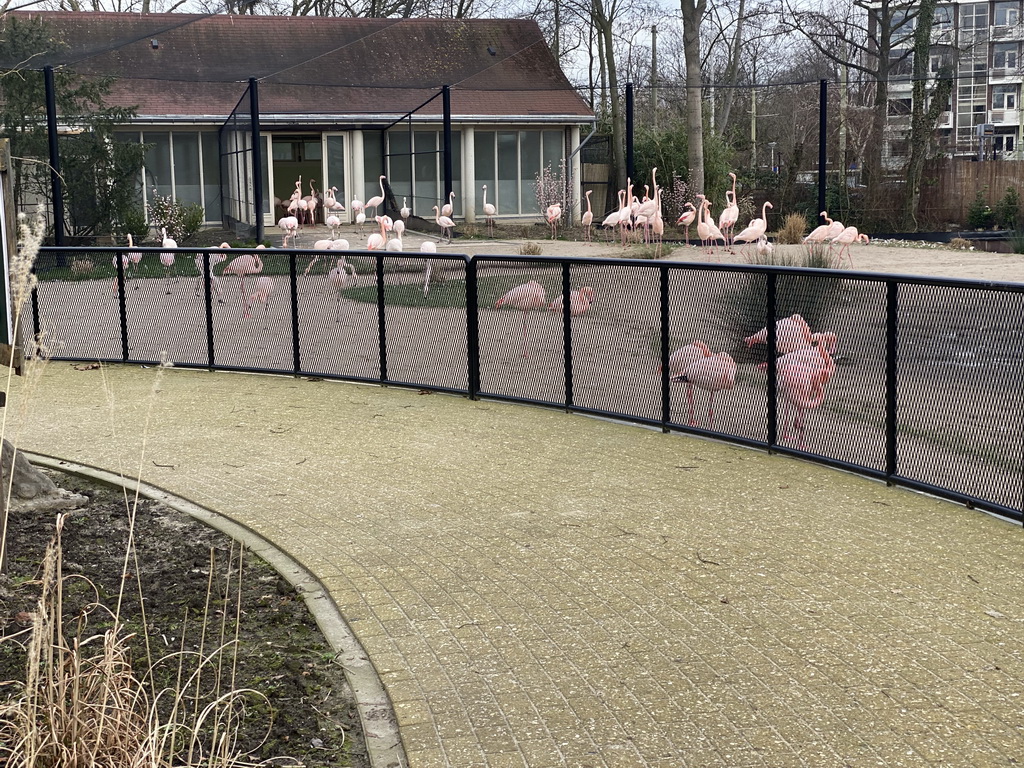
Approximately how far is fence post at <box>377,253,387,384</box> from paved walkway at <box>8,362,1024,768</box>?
1.58m

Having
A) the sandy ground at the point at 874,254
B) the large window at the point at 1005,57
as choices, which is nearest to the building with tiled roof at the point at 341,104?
the sandy ground at the point at 874,254

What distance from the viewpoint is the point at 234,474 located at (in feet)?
25.9

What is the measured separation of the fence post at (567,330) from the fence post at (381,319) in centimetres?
192

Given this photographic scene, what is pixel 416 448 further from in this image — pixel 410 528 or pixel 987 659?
pixel 987 659

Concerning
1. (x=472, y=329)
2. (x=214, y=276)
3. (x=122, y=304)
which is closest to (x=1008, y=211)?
(x=214, y=276)

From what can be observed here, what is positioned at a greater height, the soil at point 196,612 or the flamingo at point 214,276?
the flamingo at point 214,276

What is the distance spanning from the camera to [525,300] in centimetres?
973

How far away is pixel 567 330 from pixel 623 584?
4077 millimetres

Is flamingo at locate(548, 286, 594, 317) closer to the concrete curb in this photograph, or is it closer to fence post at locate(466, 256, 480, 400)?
fence post at locate(466, 256, 480, 400)

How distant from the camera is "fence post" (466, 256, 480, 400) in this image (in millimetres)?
10180

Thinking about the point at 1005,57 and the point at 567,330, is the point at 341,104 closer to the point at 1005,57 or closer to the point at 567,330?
the point at 567,330

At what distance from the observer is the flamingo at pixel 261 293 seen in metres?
11.6

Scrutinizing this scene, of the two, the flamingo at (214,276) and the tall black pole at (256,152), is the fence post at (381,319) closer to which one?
the flamingo at (214,276)

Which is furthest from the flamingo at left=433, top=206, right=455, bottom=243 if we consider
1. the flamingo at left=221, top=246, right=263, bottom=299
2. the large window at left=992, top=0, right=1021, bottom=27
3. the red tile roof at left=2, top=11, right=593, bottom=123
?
the large window at left=992, top=0, right=1021, bottom=27
